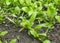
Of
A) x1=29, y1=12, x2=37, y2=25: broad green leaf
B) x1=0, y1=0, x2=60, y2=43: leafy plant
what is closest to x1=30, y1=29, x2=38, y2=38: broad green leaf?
x1=0, y1=0, x2=60, y2=43: leafy plant

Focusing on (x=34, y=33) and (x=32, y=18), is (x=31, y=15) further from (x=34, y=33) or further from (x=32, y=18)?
(x=34, y=33)

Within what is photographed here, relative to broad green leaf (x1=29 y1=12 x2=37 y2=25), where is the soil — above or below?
below

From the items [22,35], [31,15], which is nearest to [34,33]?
[22,35]

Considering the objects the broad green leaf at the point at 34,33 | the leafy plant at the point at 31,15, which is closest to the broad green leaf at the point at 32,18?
the leafy plant at the point at 31,15

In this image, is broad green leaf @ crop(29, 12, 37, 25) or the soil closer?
the soil

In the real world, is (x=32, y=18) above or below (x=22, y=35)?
above

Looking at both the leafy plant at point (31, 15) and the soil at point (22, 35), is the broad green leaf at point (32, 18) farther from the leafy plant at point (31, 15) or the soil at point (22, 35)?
the soil at point (22, 35)

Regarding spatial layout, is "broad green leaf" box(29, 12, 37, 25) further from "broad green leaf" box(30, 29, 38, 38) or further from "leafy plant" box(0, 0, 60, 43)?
"broad green leaf" box(30, 29, 38, 38)

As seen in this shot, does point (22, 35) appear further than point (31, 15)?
No

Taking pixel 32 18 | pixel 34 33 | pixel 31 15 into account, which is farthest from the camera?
pixel 31 15

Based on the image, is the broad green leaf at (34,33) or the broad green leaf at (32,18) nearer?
the broad green leaf at (34,33)

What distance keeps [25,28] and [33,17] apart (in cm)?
17

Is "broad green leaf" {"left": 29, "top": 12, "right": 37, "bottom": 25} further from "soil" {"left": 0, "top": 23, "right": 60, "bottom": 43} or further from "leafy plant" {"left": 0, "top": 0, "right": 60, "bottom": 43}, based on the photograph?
"soil" {"left": 0, "top": 23, "right": 60, "bottom": 43}

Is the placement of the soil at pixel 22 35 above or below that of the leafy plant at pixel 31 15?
below
